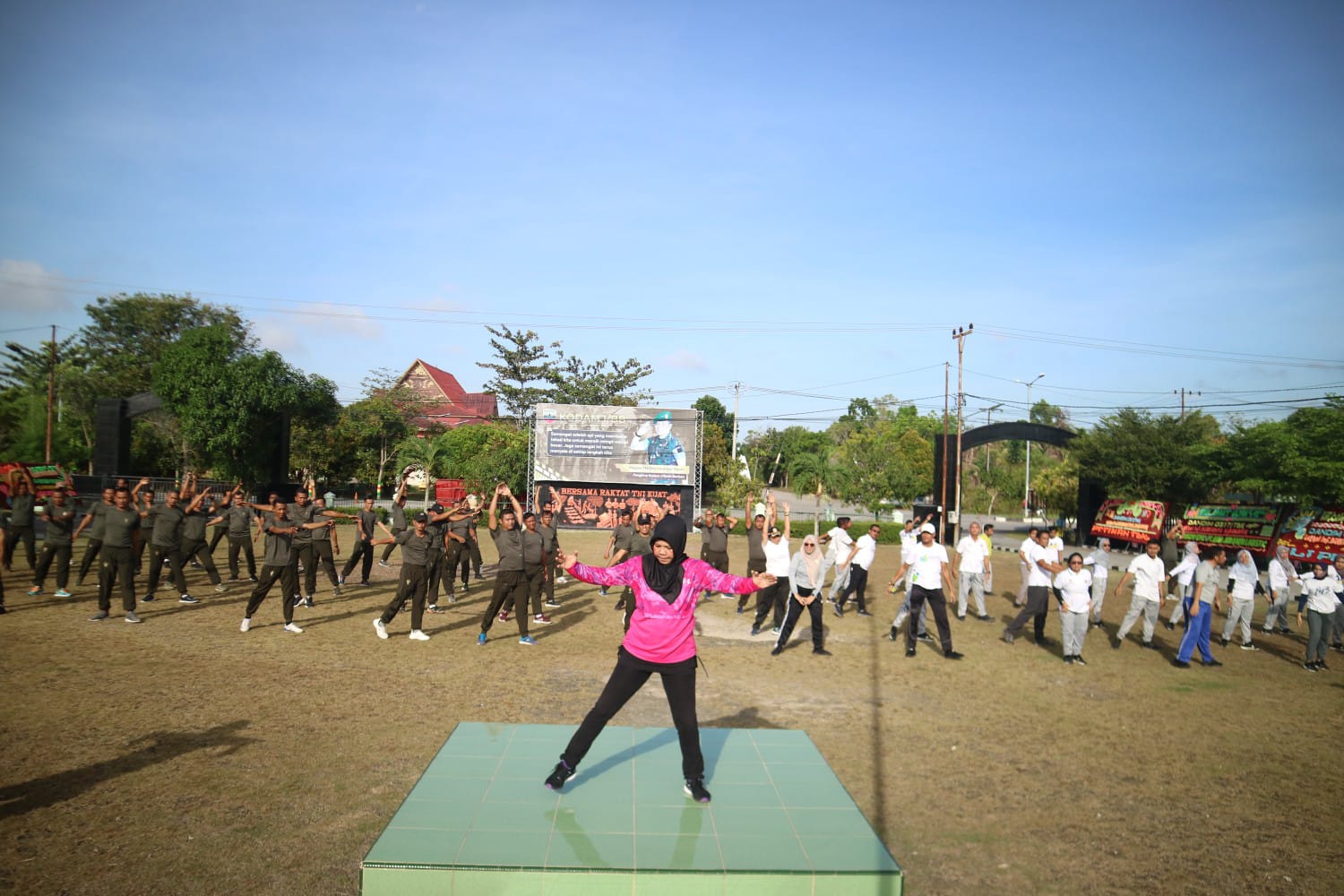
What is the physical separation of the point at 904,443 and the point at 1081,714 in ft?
195

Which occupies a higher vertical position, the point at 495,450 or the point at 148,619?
the point at 495,450

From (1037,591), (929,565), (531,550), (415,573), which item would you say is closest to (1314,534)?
(1037,591)

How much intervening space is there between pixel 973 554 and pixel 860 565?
2.01m

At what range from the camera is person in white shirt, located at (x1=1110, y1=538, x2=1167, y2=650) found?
1248 cm

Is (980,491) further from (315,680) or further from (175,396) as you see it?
(315,680)

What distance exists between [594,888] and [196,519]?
38.3ft

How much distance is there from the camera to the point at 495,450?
1815 inches

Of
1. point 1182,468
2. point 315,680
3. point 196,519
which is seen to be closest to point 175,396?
point 196,519

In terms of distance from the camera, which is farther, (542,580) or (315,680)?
(542,580)

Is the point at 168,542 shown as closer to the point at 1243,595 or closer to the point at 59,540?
the point at 59,540

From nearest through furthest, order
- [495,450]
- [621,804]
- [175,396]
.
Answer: [621,804]
[175,396]
[495,450]

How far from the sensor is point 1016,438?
38.6m

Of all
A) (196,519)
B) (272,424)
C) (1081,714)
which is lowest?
(1081,714)

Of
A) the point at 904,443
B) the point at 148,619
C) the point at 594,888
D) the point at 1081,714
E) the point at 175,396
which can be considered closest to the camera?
the point at 594,888
